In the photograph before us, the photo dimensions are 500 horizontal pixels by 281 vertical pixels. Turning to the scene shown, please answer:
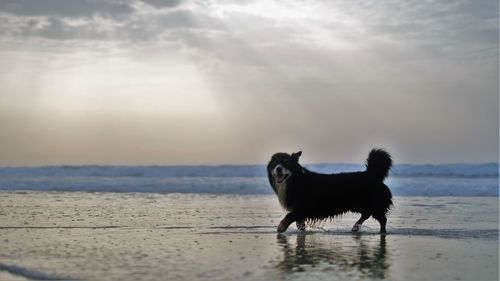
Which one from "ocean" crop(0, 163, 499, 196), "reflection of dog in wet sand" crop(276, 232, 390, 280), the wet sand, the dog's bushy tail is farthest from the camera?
"ocean" crop(0, 163, 499, 196)

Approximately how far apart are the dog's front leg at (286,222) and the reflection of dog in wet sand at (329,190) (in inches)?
2.2

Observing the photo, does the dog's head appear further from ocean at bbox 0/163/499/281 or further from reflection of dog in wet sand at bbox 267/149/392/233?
ocean at bbox 0/163/499/281

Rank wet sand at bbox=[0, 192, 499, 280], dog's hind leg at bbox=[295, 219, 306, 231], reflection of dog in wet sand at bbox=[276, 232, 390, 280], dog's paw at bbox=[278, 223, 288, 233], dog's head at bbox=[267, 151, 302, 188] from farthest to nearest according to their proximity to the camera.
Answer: dog's hind leg at bbox=[295, 219, 306, 231]
dog's head at bbox=[267, 151, 302, 188]
dog's paw at bbox=[278, 223, 288, 233]
reflection of dog in wet sand at bbox=[276, 232, 390, 280]
wet sand at bbox=[0, 192, 499, 280]

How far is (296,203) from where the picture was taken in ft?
31.7

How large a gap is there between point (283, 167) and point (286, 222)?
0.89 metres

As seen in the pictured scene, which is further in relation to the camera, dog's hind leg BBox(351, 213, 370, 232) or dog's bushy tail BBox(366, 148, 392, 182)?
dog's bushy tail BBox(366, 148, 392, 182)

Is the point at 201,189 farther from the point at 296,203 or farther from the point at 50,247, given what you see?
the point at 50,247

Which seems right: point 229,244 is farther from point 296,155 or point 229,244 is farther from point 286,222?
point 296,155

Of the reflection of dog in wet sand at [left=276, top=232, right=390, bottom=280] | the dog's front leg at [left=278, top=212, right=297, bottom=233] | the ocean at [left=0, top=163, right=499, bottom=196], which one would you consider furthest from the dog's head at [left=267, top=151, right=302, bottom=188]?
the ocean at [left=0, top=163, right=499, bottom=196]

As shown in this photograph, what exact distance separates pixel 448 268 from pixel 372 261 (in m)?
0.77

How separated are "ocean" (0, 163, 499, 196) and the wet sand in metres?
8.76

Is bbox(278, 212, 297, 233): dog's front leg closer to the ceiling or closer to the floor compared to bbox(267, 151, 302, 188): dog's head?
closer to the floor

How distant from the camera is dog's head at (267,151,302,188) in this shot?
9.64 metres

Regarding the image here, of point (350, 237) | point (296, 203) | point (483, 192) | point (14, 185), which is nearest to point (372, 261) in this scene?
point (350, 237)
